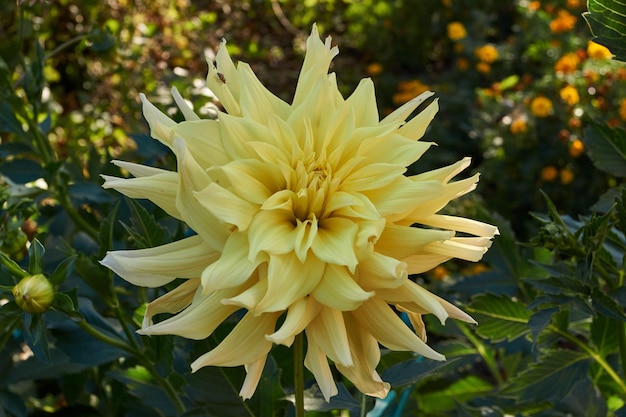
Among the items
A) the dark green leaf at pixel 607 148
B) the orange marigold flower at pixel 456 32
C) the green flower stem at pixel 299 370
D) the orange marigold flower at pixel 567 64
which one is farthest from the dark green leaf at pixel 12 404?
the orange marigold flower at pixel 456 32

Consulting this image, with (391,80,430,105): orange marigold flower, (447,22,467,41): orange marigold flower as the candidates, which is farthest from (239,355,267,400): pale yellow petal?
(447,22,467,41): orange marigold flower

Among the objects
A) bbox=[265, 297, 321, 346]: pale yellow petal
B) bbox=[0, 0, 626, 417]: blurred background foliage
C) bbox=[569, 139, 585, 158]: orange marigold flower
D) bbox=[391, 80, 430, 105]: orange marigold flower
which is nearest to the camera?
bbox=[265, 297, 321, 346]: pale yellow petal

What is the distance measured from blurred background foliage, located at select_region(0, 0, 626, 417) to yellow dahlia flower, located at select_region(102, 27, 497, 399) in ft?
0.60

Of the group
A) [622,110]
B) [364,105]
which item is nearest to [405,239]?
[364,105]

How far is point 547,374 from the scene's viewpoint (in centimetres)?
112

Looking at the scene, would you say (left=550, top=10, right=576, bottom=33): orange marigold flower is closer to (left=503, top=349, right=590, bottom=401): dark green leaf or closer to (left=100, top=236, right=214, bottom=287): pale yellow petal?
(left=503, top=349, right=590, bottom=401): dark green leaf

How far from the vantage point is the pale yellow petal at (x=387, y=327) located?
654mm

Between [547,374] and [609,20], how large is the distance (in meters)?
0.49

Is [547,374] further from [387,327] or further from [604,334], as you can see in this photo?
[387,327]

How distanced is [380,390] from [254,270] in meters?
0.15

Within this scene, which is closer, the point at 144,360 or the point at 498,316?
the point at 144,360

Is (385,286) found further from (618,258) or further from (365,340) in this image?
(618,258)

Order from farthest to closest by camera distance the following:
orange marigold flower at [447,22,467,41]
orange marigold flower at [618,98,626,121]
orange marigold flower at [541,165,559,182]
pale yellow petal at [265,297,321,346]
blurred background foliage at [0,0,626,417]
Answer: orange marigold flower at [447,22,467,41] < orange marigold flower at [541,165,559,182] < orange marigold flower at [618,98,626,121] < blurred background foliage at [0,0,626,417] < pale yellow petal at [265,297,321,346]

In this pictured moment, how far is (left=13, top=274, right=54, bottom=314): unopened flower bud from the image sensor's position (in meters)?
0.79
